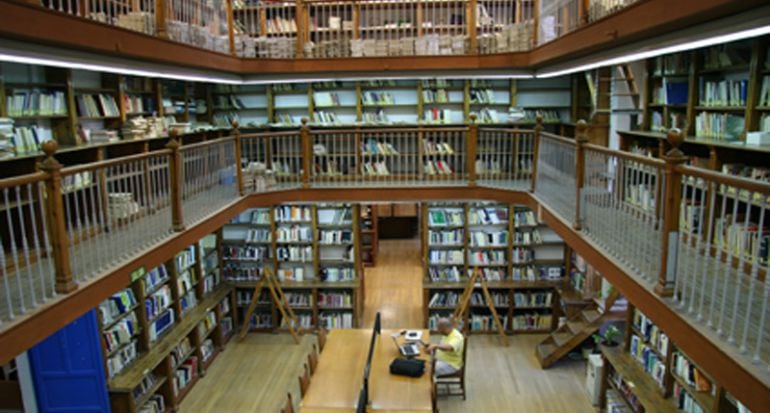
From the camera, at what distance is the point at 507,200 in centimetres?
881

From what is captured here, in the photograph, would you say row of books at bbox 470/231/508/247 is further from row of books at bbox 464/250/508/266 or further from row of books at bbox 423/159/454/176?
row of books at bbox 423/159/454/176

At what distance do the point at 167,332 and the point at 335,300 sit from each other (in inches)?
128

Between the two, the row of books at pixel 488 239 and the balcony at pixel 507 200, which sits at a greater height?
the balcony at pixel 507 200

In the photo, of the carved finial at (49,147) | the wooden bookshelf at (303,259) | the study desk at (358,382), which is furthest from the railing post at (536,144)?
the carved finial at (49,147)

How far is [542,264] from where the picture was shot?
401 inches

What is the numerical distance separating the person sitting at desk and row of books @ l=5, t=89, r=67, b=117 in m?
5.64

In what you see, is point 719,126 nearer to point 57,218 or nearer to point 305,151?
point 305,151

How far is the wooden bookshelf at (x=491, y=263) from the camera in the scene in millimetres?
10078

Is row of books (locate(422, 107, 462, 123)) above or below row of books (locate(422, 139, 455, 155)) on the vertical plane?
above

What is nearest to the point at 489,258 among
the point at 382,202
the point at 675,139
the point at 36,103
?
the point at 382,202

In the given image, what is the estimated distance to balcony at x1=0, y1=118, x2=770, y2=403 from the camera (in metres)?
3.33

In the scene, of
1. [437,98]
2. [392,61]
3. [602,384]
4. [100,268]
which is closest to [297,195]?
[392,61]

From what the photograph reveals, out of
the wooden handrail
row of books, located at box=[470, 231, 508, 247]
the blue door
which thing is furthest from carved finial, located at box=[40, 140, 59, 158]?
row of books, located at box=[470, 231, 508, 247]

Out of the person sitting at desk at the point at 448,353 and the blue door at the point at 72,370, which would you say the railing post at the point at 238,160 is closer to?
the blue door at the point at 72,370
